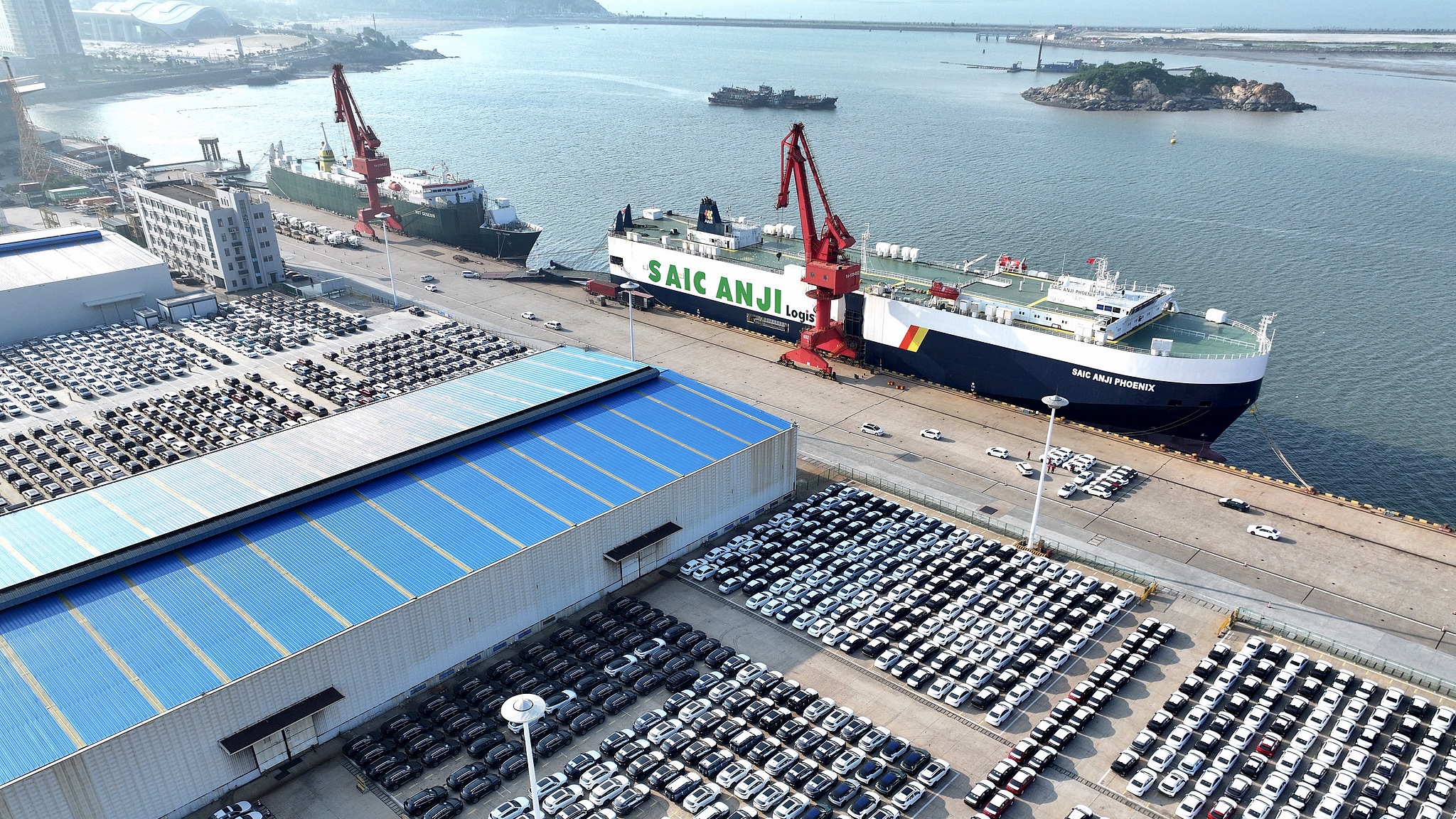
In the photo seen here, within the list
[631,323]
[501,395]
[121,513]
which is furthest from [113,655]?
[631,323]

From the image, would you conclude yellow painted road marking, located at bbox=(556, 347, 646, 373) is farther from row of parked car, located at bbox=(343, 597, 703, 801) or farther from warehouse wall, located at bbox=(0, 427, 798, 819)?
row of parked car, located at bbox=(343, 597, 703, 801)

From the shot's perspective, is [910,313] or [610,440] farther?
[910,313]

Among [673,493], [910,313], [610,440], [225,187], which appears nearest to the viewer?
[673,493]

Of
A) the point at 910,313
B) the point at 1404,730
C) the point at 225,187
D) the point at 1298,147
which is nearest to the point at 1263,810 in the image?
the point at 1404,730

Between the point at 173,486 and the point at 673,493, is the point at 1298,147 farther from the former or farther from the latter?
the point at 173,486

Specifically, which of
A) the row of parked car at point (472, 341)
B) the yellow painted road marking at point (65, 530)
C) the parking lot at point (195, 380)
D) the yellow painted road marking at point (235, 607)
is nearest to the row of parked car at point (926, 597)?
the yellow painted road marking at point (235, 607)
